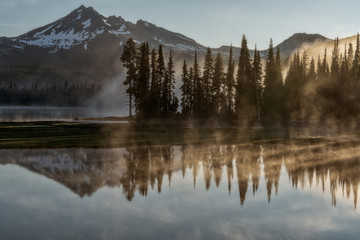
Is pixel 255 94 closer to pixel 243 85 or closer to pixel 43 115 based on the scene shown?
pixel 243 85

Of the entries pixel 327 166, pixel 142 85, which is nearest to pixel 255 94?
pixel 142 85

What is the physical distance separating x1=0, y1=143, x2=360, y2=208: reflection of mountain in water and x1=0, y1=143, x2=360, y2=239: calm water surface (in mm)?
47

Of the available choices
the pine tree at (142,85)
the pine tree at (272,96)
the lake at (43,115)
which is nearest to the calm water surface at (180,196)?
the pine tree at (272,96)

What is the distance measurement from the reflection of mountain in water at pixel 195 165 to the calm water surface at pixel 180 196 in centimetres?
5

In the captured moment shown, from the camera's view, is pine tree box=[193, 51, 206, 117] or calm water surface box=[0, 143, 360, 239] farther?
pine tree box=[193, 51, 206, 117]

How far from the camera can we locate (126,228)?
9.16 meters

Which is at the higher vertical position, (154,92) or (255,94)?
(154,92)

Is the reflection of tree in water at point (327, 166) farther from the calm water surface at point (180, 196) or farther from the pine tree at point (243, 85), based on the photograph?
the pine tree at point (243, 85)

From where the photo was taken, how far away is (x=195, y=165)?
18844 mm

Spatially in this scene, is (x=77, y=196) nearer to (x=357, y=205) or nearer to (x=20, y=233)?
(x=20, y=233)

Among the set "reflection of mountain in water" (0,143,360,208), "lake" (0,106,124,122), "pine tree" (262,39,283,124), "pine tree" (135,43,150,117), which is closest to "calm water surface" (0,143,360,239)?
"reflection of mountain in water" (0,143,360,208)

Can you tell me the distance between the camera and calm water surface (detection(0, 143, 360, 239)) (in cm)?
908

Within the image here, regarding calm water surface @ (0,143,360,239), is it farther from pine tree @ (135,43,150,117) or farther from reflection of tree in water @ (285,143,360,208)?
pine tree @ (135,43,150,117)

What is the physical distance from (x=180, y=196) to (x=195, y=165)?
6323 mm
